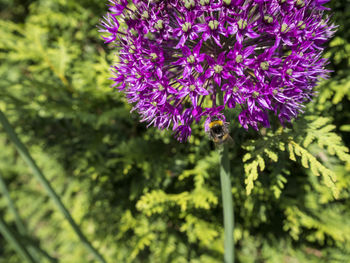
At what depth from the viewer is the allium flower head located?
3.56ft

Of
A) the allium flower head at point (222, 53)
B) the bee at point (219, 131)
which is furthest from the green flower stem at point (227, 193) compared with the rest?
the allium flower head at point (222, 53)

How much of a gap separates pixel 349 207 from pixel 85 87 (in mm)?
2425

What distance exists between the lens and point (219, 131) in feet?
4.06

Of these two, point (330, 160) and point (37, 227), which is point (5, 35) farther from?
point (330, 160)

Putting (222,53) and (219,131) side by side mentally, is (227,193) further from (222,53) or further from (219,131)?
(222,53)

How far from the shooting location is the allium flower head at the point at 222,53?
108cm

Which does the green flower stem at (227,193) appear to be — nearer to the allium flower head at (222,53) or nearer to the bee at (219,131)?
the bee at (219,131)

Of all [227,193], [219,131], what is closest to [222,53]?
[219,131]

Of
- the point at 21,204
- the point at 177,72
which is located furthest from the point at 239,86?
the point at 21,204

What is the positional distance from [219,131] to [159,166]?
38.9 inches

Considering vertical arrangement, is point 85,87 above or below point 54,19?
below

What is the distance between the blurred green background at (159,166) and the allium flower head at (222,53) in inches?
13.1

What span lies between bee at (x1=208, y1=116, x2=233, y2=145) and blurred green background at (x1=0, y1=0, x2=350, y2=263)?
0.20m

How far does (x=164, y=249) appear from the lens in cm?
224
